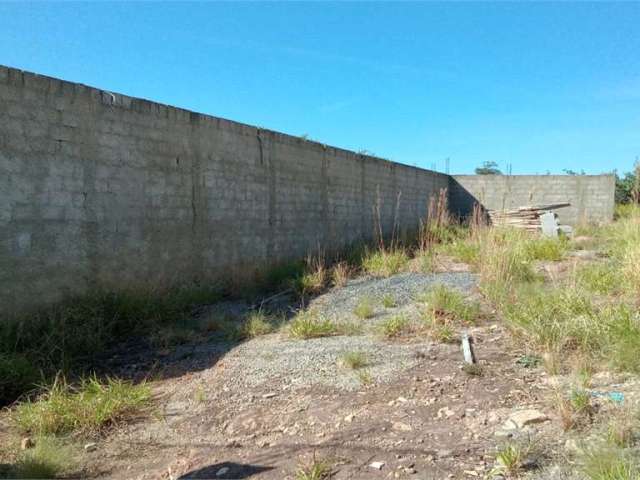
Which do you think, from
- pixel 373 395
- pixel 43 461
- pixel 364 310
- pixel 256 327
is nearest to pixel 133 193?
pixel 256 327

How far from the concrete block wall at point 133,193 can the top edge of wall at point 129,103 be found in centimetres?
1

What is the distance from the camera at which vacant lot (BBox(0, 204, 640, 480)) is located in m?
2.40

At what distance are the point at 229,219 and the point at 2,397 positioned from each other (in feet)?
13.4

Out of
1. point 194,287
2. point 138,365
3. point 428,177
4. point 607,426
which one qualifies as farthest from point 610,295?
point 428,177

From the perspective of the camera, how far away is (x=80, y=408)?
124 inches

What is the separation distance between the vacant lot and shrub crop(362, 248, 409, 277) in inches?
78.9

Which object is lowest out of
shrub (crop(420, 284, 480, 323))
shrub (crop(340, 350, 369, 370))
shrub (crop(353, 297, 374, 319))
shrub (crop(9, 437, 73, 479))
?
shrub (crop(9, 437, 73, 479))

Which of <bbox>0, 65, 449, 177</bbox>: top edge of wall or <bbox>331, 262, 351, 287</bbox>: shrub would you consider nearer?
<bbox>0, 65, 449, 177</bbox>: top edge of wall

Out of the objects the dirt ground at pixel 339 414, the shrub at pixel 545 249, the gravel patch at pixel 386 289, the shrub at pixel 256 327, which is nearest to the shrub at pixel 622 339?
the dirt ground at pixel 339 414

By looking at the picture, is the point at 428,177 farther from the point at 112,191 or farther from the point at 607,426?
the point at 607,426

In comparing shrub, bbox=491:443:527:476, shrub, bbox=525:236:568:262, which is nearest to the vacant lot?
shrub, bbox=491:443:527:476

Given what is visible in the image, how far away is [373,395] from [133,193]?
152 inches

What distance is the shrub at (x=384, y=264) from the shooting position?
25.1 feet

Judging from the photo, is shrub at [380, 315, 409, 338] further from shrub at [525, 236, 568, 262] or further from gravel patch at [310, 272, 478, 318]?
shrub at [525, 236, 568, 262]
